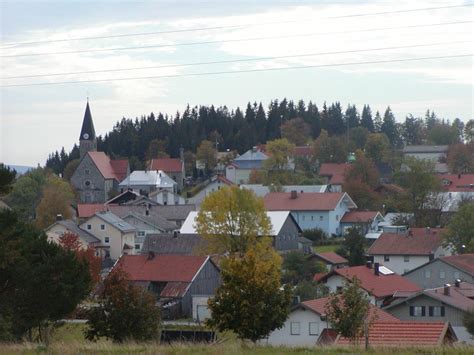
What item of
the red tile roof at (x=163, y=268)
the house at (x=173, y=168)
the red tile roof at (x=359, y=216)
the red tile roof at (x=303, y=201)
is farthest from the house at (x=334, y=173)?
the red tile roof at (x=163, y=268)

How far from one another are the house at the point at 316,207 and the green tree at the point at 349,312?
147 feet

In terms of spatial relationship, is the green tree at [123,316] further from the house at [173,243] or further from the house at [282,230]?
the house at [282,230]

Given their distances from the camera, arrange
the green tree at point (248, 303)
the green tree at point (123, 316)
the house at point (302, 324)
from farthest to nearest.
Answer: the house at point (302, 324) → the green tree at point (248, 303) → the green tree at point (123, 316)

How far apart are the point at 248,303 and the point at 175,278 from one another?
1812 centimetres

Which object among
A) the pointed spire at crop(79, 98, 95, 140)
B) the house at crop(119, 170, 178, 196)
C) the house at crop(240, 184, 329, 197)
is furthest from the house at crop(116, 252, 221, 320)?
the pointed spire at crop(79, 98, 95, 140)

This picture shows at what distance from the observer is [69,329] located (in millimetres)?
36656

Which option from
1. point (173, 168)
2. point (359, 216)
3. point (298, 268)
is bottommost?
point (298, 268)

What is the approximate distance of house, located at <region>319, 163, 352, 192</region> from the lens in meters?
97.6

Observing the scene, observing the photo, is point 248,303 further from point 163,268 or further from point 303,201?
point 303,201

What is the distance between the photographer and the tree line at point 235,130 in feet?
417

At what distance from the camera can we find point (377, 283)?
4456 cm

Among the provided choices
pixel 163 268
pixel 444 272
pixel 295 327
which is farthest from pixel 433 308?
pixel 163 268

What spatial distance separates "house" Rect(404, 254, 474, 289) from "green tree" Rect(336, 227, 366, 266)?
19.7 feet

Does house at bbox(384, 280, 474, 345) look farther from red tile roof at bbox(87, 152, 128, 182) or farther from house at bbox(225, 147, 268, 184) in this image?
house at bbox(225, 147, 268, 184)
